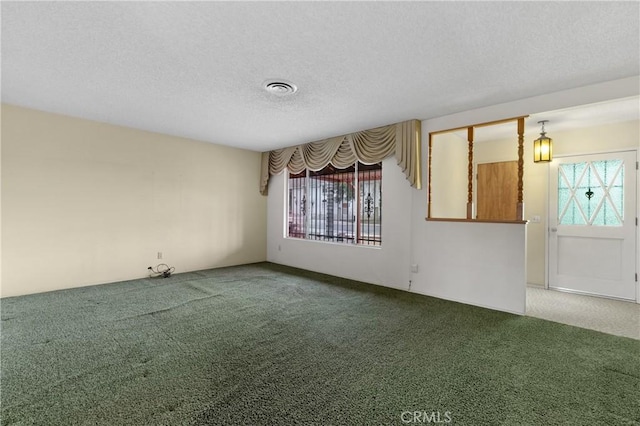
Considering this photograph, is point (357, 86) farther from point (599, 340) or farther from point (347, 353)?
point (599, 340)

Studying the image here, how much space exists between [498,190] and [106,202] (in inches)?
257

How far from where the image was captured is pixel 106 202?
15.1 feet

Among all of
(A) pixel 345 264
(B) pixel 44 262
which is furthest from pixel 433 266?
(B) pixel 44 262

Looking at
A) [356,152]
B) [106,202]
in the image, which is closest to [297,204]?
[356,152]

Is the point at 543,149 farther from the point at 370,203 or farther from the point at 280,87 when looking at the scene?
the point at 280,87

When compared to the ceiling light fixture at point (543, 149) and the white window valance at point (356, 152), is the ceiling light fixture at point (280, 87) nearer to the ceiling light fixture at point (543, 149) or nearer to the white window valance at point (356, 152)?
the white window valance at point (356, 152)

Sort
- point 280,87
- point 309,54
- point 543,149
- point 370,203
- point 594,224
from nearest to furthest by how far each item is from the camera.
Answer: point 309,54 → point 280,87 → point 543,149 → point 594,224 → point 370,203

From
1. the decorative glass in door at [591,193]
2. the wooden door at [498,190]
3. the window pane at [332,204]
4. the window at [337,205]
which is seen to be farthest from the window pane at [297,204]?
the decorative glass in door at [591,193]

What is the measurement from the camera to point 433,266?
13.6 ft

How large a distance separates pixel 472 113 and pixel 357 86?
178cm

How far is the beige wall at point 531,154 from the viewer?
4.17 metres

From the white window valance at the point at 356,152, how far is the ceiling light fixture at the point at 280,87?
1.86m

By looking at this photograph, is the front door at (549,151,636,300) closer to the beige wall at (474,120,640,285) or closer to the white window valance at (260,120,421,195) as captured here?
the beige wall at (474,120,640,285)

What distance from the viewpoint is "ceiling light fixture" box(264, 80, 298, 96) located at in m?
3.02
